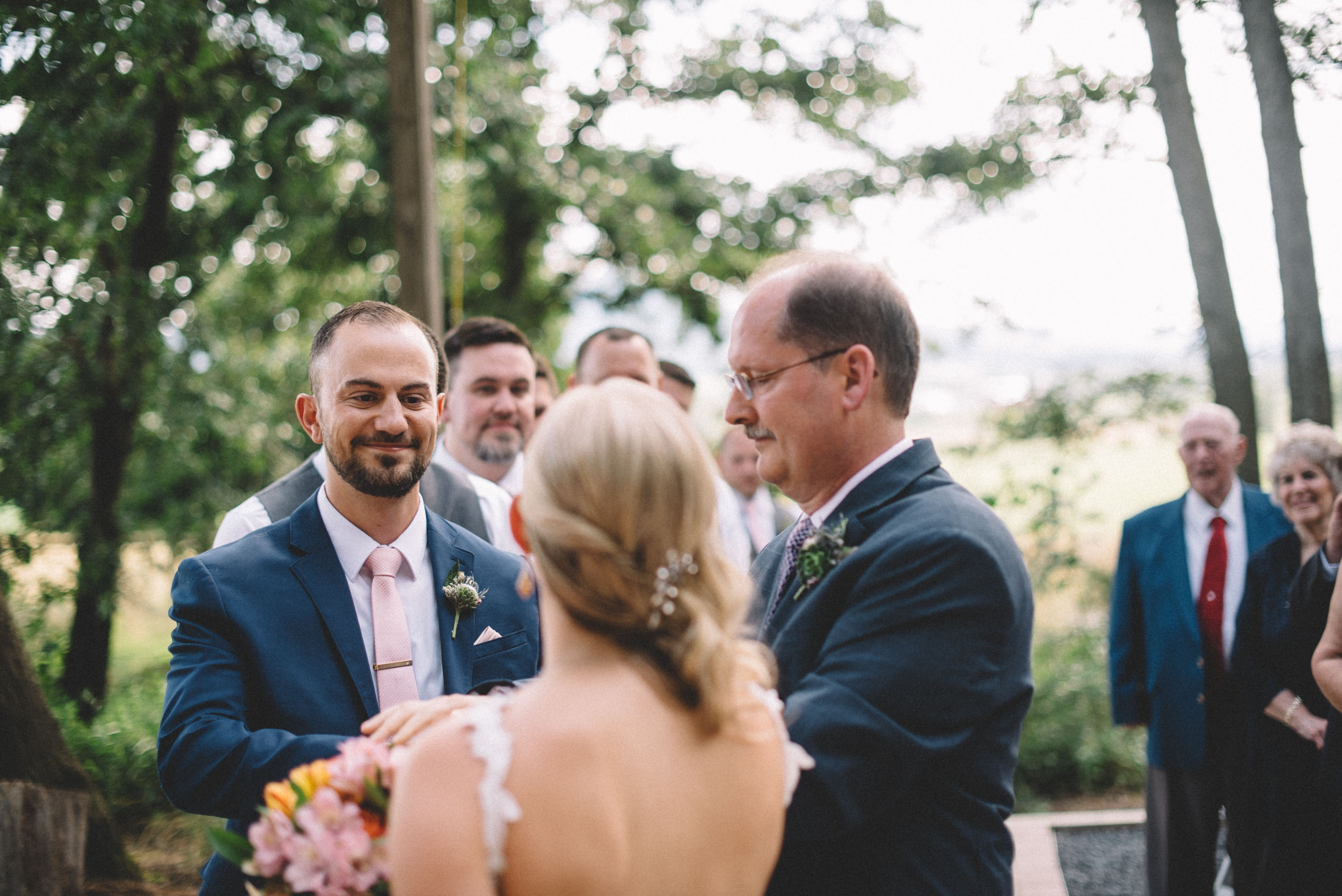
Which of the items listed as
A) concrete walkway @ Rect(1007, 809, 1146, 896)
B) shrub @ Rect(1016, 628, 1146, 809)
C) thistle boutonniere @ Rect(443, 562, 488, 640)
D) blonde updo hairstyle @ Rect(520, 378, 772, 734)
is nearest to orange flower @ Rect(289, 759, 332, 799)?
blonde updo hairstyle @ Rect(520, 378, 772, 734)

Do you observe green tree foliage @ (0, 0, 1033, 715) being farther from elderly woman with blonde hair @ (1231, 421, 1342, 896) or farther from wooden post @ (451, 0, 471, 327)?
elderly woman with blonde hair @ (1231, 421, 1342, 896)

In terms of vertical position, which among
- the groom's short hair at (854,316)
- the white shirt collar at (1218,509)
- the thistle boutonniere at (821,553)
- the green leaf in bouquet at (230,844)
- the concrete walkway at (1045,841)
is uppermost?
the groom's short hair at (854,316)

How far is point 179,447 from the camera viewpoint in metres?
8.93

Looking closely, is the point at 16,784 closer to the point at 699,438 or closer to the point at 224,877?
the point at 224,877

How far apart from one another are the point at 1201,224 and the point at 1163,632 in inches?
149

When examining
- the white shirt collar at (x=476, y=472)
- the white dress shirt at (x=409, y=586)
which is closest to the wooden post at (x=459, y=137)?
the white shirt collar at (x=476, y=472)

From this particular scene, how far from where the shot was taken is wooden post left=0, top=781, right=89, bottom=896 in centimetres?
430

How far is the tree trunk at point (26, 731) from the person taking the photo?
4.61 metres

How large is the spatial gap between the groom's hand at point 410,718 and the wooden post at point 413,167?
5.19 meters

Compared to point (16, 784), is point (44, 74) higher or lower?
higher

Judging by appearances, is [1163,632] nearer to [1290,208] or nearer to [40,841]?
[1290,208]

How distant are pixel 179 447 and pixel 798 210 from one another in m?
7.10

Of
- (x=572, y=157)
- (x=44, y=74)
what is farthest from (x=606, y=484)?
(x=572, y=157)

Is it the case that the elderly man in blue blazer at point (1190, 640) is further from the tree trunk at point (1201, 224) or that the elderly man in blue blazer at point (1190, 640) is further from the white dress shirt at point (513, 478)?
the white dress shirt at point (513, 478)
